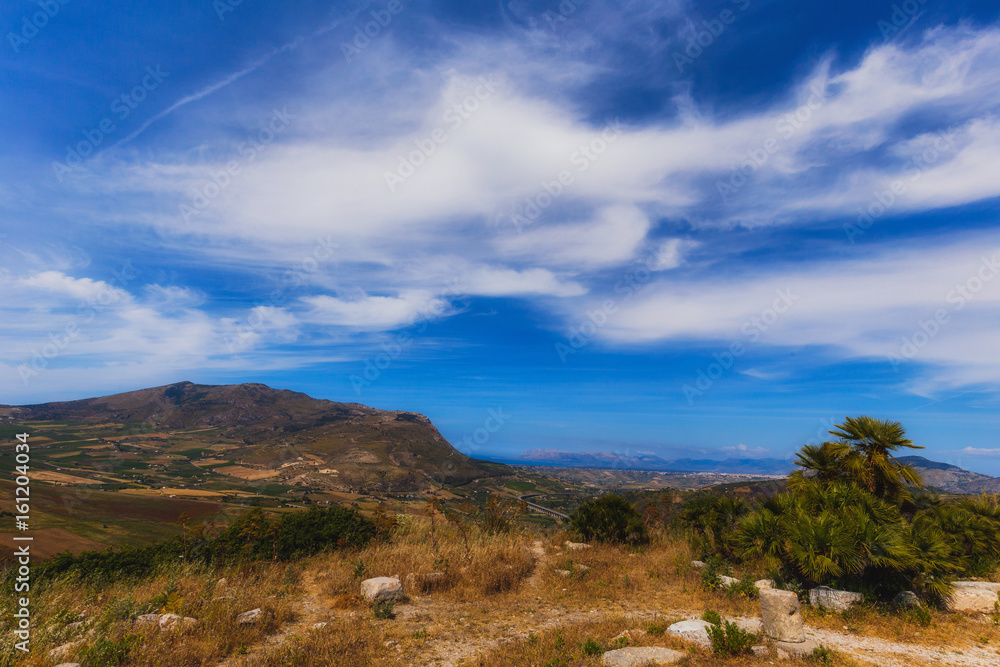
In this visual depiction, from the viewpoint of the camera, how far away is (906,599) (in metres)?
8.34

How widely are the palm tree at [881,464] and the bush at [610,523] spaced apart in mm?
6514

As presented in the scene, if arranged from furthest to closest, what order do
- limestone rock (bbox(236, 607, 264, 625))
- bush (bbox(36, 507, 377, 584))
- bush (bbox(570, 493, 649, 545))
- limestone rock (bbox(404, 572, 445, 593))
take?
bush (bbox(570, 493, 649, 545))
bush (bbox(36, 507, 377, 584))
limestone rock (bbox(404, 572, 445, 593))
limestone rock (bbox(236, 607, 264, 625))

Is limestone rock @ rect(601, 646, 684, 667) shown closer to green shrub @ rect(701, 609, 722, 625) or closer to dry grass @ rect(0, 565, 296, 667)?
green shrub @ rect(701, 609, 722, 625)

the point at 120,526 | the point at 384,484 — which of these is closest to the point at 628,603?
the point at 120,526

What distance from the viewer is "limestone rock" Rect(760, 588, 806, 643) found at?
6.77 meters

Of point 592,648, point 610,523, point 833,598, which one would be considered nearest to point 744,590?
point 833,598

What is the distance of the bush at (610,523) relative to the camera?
1478cm

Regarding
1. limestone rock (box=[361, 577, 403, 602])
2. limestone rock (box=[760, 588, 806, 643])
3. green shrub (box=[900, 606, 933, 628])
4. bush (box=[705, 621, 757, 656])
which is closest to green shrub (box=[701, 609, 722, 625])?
bush (box=[705, 621, 757, 656])

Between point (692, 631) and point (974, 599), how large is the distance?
6.40 meters

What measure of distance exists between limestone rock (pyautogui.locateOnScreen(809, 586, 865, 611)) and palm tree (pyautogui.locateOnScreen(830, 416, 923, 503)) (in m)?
3.77

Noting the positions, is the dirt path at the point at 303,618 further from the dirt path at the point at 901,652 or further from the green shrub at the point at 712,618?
the dirt path at the point at 901,652

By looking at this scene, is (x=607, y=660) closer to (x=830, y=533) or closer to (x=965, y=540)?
(x=830, y=533)

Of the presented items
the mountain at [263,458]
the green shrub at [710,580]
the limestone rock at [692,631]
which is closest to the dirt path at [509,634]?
the limestone rock at [692,631]

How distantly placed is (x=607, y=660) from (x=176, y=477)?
452 feet
